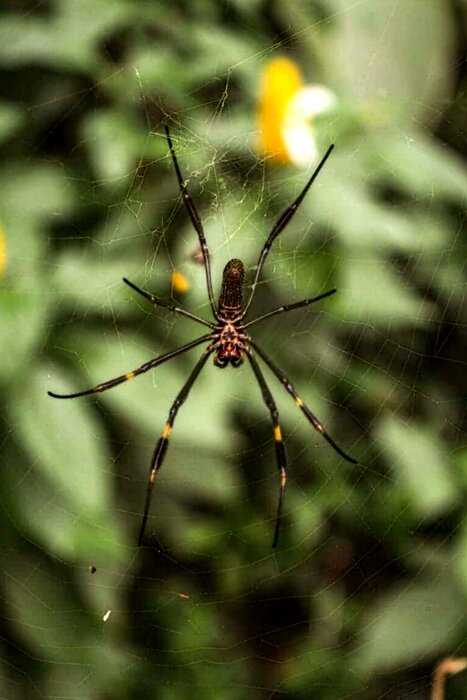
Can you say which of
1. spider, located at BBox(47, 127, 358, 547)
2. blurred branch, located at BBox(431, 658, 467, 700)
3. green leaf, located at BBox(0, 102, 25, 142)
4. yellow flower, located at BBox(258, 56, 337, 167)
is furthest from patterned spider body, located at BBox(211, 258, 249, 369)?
blurred branch, located at BBox(431, 658, 467, 700)

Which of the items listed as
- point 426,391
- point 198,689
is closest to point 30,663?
point 198,689

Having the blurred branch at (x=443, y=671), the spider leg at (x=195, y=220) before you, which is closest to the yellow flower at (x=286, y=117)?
the spider leg at (x=195, y=220)

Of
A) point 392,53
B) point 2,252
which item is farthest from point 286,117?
point 2,252

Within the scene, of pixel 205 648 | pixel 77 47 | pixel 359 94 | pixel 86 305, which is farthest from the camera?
pixel 205 648

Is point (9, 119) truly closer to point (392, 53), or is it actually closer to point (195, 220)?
point (195, 220)

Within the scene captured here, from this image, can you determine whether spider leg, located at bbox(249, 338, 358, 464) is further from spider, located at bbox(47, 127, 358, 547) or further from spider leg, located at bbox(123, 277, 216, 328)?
spider leg, located at bbox(123, 277, 216, 328)

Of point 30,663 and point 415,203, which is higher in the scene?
point 415,203

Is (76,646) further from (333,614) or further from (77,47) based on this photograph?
(77,47)
